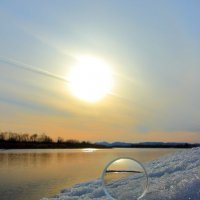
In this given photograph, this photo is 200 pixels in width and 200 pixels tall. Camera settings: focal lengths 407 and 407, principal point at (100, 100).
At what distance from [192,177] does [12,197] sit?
1582 centimetres

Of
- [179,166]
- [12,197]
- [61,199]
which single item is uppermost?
[179,166]

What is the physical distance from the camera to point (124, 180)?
8258 millimetres

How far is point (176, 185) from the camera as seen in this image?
6328mm

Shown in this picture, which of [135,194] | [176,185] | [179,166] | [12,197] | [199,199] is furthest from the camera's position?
[12,197]

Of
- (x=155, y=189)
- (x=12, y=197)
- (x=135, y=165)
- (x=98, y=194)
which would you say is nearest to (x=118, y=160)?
(x=135, y=165)

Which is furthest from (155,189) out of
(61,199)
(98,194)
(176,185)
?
(61,199)

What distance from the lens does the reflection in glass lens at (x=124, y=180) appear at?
5.92 m

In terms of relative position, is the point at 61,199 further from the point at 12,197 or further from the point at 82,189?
the point at 12,197

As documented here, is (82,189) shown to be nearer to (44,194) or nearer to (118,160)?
(118,160)

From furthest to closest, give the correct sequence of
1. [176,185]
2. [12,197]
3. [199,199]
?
[12,197]
[176,185]
[199,199]

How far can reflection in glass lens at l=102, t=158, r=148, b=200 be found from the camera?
5.92 metres

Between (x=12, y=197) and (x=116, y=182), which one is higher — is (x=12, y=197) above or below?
below

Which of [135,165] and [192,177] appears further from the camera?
[192,177]

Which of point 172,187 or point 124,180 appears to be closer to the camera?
point 172,187
